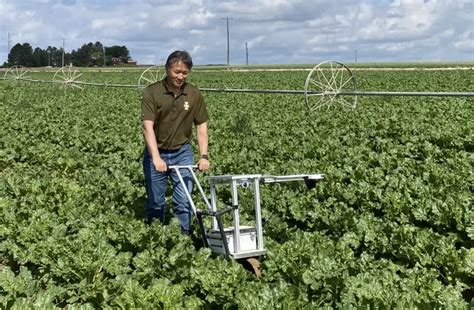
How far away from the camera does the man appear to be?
5.47 m

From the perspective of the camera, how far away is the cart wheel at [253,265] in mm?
5177

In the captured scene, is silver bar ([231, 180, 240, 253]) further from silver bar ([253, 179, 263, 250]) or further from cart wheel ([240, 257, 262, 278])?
cart wheel ([240, 257, 262, 278])

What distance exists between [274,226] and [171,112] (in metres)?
1.63

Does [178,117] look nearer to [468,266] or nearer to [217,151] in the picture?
[468,266]

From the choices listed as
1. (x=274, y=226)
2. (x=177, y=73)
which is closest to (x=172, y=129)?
(x=177, y=73)

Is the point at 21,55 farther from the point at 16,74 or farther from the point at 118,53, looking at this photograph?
the point at 16,74

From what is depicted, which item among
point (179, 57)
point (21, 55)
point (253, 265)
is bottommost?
point (253, 265)

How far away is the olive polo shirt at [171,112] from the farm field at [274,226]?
89 cm

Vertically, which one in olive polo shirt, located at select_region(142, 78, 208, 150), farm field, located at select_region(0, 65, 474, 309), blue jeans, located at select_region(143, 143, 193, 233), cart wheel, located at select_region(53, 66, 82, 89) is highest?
cart wheel, located at select_region(53, 66, 82, 89)

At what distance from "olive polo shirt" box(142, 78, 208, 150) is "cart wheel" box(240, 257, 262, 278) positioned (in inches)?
53.7

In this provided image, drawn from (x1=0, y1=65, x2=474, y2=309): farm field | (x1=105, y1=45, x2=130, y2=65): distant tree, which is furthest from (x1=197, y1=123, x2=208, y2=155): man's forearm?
(x1=105, y1=45, x2=130, y2=65): distant tree

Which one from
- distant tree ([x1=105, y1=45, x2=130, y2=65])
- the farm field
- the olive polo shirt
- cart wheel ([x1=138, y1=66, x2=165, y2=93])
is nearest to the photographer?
the farm field

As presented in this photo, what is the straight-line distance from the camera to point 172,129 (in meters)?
5.83

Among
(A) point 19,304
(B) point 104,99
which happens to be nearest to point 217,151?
(A) point 19,304
